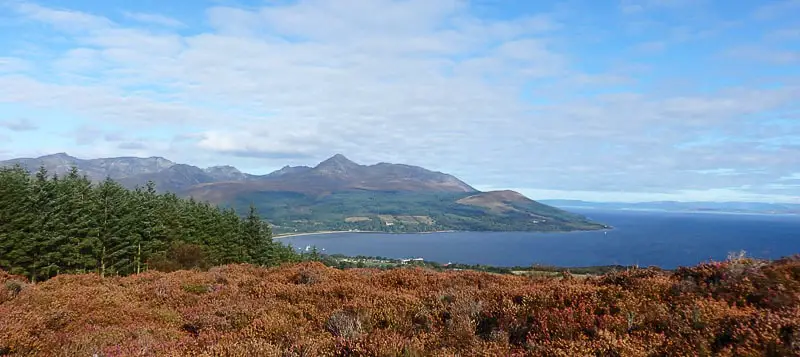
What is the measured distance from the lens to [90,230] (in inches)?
1635

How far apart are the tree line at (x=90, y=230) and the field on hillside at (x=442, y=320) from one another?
113 ft

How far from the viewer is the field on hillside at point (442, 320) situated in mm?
5570

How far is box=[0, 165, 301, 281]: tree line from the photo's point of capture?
37656mm

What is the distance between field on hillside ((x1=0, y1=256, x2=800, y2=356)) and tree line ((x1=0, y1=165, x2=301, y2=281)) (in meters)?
34.6

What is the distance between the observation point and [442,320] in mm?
7488

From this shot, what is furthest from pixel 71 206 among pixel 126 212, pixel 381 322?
pixel 381 322

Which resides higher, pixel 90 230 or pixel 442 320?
pixel 442 320

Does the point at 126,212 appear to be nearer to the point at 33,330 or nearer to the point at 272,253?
the point at 272,253

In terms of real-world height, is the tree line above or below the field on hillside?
below

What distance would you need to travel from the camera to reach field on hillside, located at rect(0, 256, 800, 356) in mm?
5570

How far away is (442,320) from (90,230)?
1777 inches

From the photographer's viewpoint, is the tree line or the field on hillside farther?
the tree line

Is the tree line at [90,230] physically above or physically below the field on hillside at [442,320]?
below

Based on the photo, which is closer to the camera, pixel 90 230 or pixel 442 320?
pixel 442 320
